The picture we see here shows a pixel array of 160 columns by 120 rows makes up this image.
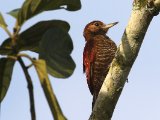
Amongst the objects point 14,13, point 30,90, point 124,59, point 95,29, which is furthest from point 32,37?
point 95,29

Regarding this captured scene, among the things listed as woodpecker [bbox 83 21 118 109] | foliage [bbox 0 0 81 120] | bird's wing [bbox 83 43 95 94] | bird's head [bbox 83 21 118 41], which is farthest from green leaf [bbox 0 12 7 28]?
bird's head [bbox 83 21 118 41]

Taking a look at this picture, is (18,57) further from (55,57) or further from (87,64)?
(87,64)

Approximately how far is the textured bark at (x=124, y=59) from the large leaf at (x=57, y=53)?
120 centimetres

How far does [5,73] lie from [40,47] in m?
0.17

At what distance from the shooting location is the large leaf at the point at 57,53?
127cm

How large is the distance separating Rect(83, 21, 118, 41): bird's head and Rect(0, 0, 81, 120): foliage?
6587 mm

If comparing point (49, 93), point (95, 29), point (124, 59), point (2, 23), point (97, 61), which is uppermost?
point (2, 23)

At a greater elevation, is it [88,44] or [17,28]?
[17,28]

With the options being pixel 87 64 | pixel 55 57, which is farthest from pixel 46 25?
pixel 87 64

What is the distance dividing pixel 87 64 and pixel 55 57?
563 cm

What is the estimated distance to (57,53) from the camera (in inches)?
51.5

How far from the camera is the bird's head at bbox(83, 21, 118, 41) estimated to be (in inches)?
319

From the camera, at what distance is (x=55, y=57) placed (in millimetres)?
1287

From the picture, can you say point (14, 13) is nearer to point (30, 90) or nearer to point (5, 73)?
point (5, 73)
